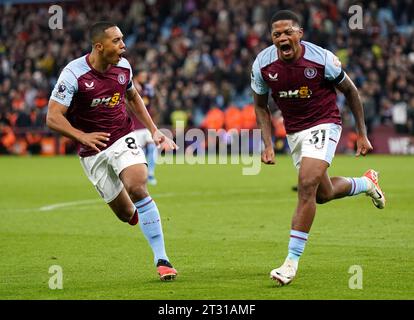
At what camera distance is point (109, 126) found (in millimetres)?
9664

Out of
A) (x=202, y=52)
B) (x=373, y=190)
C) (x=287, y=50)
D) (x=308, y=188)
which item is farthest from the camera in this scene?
(x=202, y=52)

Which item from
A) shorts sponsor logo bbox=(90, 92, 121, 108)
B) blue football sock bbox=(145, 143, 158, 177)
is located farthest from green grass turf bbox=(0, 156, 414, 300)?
shorts sponsor logo bbox=(90, 92, 121, 108)

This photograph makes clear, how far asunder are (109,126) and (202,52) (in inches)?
1005

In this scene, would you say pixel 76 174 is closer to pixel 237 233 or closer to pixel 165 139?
pixel 237 233

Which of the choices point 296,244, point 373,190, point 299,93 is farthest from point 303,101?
point 373,190

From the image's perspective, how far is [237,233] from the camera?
41.7 ft

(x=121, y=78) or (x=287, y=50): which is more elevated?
(x=287, y=50)

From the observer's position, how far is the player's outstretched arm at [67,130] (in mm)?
9078

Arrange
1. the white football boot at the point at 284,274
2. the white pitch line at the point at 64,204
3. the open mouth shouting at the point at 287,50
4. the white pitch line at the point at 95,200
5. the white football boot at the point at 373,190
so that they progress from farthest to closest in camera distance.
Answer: the white pitch line at the point at 64,204
the white pitch line at the point at 95,200
the white football boot at the point at 373,190
the open mouth shouting at the point at 287,50
the white football boot at the point at 284,274

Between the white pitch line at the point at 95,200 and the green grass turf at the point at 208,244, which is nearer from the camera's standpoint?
the green grass turf at the point at 208,244

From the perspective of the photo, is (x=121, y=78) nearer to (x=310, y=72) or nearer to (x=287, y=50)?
(x=287, y=50)

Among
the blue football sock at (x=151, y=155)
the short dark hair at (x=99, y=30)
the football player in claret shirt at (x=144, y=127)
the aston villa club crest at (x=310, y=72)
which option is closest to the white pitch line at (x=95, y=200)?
the football player in claret shirt at (x=144, y=127)

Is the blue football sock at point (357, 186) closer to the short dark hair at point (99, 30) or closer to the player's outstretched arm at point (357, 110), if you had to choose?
the player's outstretched arm at point (357, 110)

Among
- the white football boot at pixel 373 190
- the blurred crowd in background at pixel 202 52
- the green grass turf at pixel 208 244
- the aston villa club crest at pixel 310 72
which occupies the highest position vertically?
the blurred crowd in background at pixel 202 52
